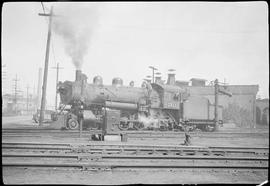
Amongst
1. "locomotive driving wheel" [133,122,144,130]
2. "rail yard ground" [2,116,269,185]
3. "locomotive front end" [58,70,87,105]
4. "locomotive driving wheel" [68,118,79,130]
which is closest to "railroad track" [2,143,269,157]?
"rail yard ground" [2,116,269,185]

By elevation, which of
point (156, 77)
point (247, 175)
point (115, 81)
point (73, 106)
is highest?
point (156, 77)

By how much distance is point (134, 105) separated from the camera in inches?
786

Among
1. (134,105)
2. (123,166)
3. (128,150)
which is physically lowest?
(123,166)

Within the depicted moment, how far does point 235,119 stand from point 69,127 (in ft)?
103

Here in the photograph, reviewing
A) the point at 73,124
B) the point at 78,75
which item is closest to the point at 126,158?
the point at 73,124

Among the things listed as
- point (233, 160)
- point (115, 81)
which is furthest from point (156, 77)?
point (233, 160)

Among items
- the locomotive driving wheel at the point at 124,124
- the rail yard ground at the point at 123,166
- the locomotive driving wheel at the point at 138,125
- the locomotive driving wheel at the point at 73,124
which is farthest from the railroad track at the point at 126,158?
the locomotive driving wheel at the point at 138,125

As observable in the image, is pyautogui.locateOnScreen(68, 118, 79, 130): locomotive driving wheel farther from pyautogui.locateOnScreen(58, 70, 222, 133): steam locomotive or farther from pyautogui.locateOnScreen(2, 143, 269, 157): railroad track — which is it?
pyautogui.locateOnScreen(2, 143, 269, 157): railroad track

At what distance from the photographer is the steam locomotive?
18367 millimetres

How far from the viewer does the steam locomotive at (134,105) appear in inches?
723

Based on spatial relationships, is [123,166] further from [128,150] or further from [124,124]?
[124,124]

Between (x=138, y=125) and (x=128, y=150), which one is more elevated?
(x=138, y=125)

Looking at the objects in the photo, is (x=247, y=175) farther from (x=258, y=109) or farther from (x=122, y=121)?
(x=258, y=109)

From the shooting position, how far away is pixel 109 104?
61.9ft
